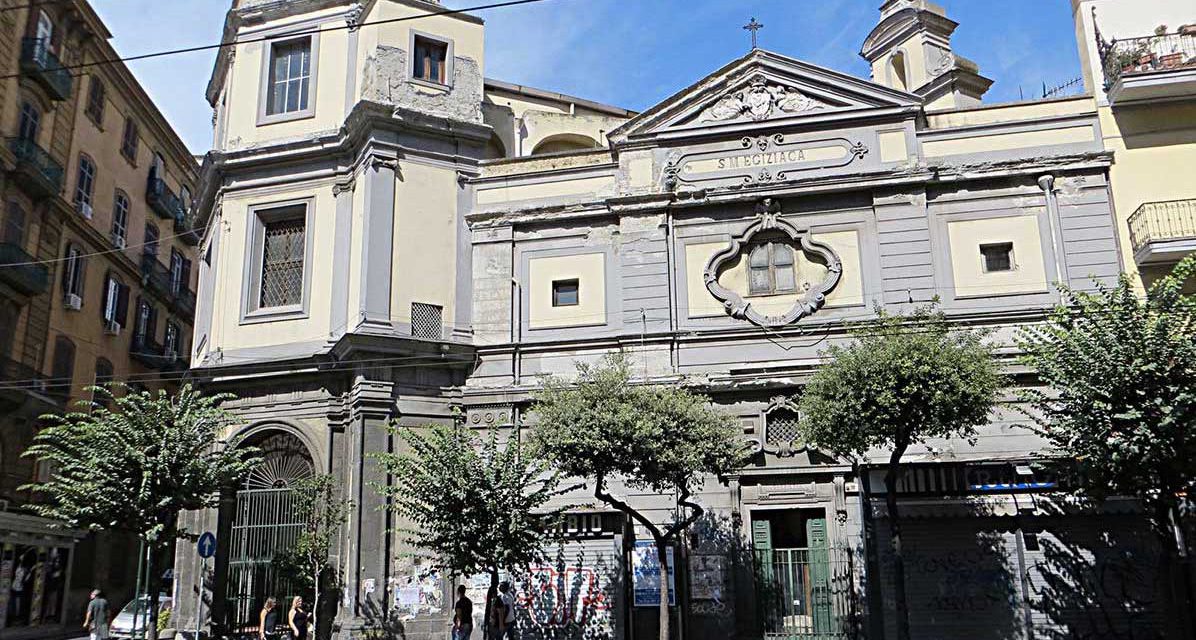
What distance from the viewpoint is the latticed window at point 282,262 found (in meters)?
Result: 23.0

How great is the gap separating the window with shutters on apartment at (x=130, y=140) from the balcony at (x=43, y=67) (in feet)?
15.5

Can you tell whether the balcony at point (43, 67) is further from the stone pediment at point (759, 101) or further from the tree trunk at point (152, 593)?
the stone pediment at point (759, 101)

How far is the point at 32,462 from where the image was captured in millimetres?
28453

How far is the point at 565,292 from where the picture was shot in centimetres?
2186

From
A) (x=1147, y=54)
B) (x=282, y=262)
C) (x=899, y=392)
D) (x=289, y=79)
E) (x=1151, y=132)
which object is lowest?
(x=899, y=392)

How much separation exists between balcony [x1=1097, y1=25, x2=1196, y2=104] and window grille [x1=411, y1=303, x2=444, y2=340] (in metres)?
15.1

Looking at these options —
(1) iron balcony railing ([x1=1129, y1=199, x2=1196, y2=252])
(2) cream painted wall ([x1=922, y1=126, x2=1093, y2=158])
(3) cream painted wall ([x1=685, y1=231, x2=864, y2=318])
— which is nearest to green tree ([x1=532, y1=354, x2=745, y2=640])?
(3) cream painted wall ([x1=685, y1=231, x2=864, y2=318])

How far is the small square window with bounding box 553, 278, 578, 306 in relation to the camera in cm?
2175

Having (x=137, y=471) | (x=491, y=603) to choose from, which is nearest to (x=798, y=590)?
(x=491, y=603)

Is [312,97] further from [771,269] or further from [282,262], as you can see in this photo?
[771,269]

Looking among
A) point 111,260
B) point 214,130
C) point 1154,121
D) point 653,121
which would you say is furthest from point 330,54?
point 1154,121

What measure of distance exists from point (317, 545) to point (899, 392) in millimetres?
11691

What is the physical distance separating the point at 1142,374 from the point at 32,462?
28693 mm

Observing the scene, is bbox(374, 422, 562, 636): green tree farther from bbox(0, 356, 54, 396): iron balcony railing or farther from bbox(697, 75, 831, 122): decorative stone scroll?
bbox(0, 356, 54, 396): iron balcony railing
